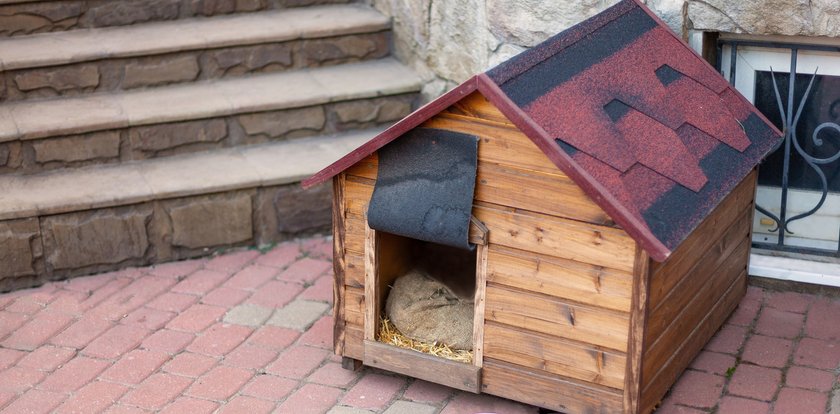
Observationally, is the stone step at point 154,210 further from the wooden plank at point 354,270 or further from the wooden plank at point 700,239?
the wooden plank at point 700,239

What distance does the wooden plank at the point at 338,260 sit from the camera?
3781 mm

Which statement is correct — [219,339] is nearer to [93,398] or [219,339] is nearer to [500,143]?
[93,398]

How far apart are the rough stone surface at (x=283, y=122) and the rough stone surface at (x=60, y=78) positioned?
2.46 ft

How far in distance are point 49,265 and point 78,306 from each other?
1.00 ft

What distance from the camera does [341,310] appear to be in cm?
394

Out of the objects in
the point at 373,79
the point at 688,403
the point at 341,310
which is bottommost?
the point at 688,403

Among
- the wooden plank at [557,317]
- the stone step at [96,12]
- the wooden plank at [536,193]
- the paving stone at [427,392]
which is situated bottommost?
the paving stone at [427,392]

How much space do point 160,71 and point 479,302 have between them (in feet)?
8.02

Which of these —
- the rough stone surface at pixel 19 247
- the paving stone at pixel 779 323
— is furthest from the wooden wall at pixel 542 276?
the rough stone surface at pixel 19 247

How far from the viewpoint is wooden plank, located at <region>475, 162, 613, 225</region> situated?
3.31 metres

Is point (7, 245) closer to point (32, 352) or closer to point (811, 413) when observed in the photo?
point (32, 352)

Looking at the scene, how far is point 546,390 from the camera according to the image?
360 centimetres

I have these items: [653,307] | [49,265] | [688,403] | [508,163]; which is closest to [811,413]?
[688,403]

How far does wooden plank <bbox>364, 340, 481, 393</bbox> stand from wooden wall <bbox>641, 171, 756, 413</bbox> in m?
0.60
